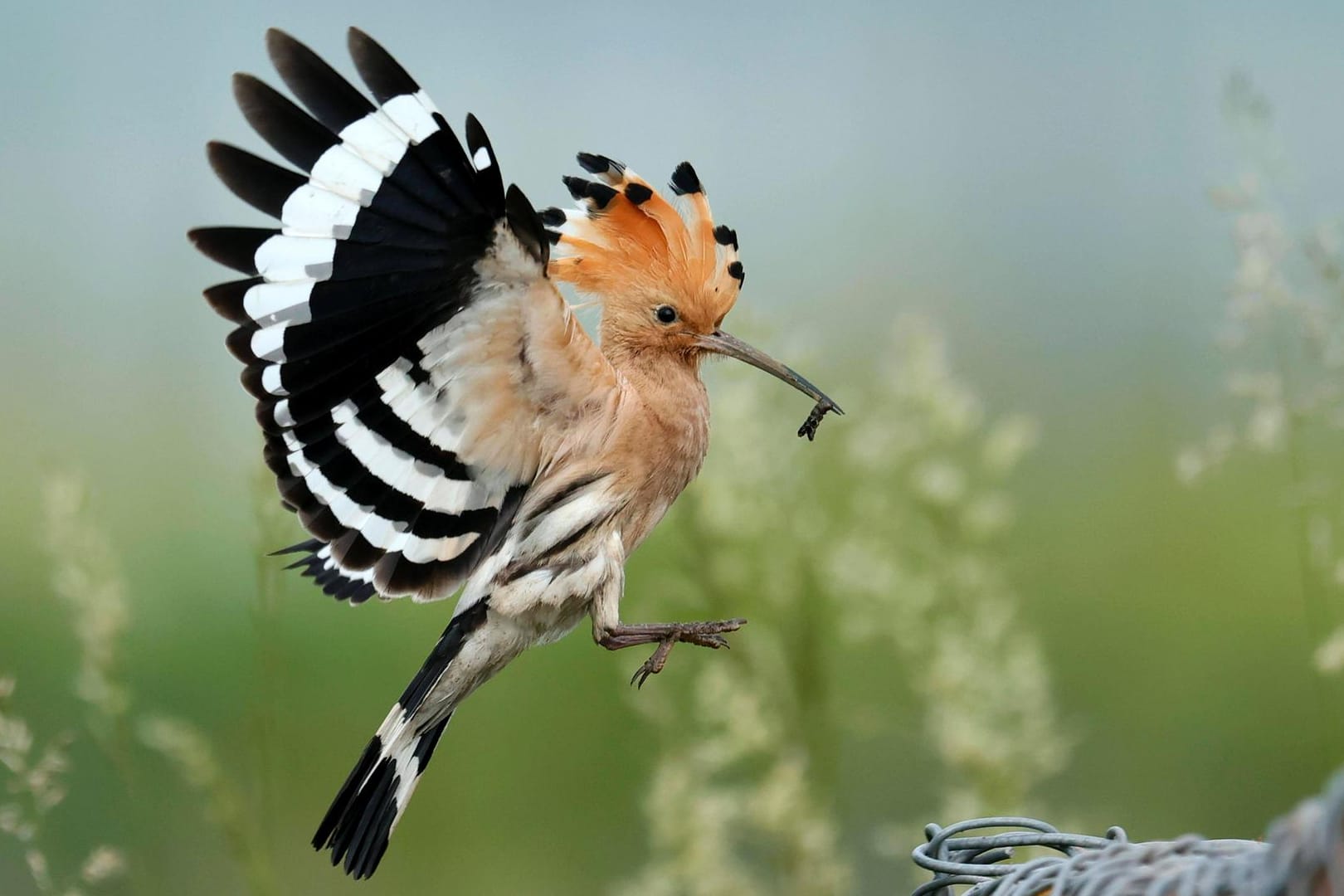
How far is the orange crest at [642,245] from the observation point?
93cm

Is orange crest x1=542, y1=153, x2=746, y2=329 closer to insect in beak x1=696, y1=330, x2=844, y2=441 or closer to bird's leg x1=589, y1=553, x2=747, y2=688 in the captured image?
insect in beak x1=696, y1=330, x2=844, y2=441

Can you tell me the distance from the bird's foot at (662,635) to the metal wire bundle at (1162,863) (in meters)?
0.18

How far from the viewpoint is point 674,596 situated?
4.52 ft

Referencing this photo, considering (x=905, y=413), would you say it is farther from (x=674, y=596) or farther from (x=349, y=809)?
(x=349, y=809)

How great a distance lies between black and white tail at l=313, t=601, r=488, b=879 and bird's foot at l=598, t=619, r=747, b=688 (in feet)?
0.32

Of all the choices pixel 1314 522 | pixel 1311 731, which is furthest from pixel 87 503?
pixel 1311 731

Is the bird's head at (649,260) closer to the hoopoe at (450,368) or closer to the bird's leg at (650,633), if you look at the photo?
the hoopoe at (450,368)

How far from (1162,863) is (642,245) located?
544 mm

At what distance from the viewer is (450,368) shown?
0.84 meters

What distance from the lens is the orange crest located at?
93 centimetres

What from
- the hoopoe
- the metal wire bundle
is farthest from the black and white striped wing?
the metal wire bundle

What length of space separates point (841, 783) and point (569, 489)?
849mm

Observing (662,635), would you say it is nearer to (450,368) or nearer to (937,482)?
(450,368)

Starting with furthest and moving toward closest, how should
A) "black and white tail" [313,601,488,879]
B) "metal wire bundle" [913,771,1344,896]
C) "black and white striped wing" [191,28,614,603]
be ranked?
"black and white tail" [313,601,488,879] < "black and white striped wing" [191,28,614,603] < "metal wire bundle" [913,771,1344,896]
